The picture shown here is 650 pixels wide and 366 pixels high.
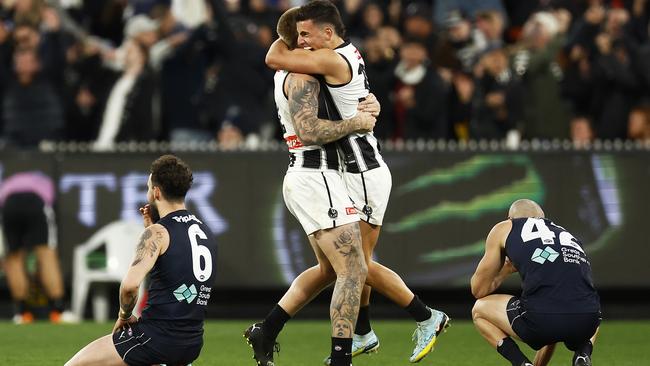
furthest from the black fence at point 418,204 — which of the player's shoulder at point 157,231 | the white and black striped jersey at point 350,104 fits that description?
the player's shoulder at point 157,231

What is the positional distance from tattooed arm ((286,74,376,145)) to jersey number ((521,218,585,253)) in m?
1.34

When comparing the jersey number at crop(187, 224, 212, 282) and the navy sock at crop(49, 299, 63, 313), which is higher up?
the jersey number at crop(187, 224, 212, 282)

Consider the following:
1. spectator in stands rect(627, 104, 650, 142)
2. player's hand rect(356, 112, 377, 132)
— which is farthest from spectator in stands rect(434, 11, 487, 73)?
player's hand rect(356, 112, 377, 132)

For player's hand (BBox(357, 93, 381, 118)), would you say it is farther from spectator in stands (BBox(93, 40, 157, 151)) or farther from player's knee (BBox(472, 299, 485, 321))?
spectator in stands (BBox(93, 40, 157, 151))

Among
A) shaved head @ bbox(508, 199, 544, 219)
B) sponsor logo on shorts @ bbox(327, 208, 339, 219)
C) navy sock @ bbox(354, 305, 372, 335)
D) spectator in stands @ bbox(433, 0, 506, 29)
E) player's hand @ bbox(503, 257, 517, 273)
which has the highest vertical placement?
spectator in stands @ bbox(433, 0, 506, 29)

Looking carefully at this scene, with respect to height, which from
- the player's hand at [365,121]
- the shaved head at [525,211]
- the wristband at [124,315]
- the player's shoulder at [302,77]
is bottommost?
the wristband at [124,315]

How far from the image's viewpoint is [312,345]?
41.3 feet

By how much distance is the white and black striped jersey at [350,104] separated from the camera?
9.53 meters

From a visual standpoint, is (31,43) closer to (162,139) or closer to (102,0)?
(162,139)

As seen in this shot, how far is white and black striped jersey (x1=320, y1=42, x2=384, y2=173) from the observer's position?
953cm

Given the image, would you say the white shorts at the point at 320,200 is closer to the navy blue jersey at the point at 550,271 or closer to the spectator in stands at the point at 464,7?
the navy blue jersey at the point at 550,271

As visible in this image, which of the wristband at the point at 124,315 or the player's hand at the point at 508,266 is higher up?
the wristband at the point at 124,315

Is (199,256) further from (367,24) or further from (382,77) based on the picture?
(367,24)

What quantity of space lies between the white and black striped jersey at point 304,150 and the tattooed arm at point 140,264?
4.64 feet
